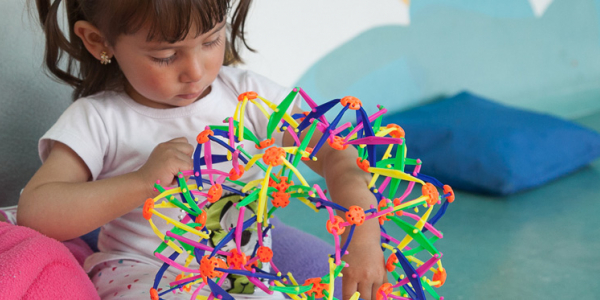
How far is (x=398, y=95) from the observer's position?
1929 millimetres

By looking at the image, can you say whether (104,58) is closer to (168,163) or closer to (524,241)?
(168,163)

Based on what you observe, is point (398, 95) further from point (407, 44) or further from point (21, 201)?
point (21, 201)

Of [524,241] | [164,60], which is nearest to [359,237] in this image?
[164,60]

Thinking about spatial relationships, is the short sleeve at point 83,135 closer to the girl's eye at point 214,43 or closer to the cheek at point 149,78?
the cheek at point 149,78

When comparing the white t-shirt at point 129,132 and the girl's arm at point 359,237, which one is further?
the white t-shirt at point 129,132

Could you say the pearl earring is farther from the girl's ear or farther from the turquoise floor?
the turquoise floor

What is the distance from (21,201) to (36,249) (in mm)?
129

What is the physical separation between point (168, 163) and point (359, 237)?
0.23m

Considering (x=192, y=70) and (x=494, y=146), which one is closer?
(x=192, y=70)

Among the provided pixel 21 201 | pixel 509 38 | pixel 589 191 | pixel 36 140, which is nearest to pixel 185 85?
pixel 21 201

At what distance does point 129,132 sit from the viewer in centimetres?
83

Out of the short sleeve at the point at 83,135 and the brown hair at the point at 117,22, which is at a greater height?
the brown hair at the point at 117,22

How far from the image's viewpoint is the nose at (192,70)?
0.72 metres

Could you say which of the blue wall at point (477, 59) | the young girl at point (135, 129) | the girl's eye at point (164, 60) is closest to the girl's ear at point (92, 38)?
the young girl at point (135, 129)
